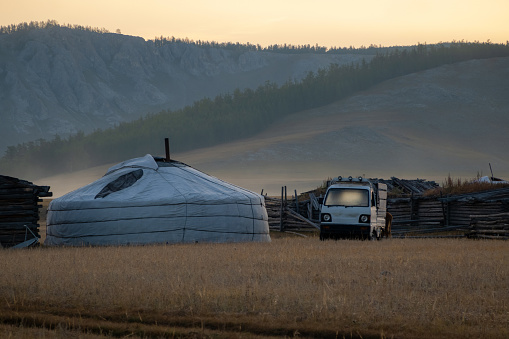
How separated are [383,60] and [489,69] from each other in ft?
87.1

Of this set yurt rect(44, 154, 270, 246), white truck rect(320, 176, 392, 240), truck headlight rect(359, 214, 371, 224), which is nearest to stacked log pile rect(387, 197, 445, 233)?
white truck rect(320, 176, 392, 240)

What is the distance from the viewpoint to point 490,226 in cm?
2894

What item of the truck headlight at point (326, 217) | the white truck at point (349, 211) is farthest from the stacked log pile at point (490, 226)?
the truck headlight at point (326, 217)

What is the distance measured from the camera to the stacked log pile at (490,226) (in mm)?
28312

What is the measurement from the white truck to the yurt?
8.36 feet

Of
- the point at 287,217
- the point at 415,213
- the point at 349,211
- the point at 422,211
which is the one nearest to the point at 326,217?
the point at 349,211

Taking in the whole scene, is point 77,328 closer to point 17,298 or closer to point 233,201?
point 17,298

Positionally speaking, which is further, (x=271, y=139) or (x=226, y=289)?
(x=271, y=139)

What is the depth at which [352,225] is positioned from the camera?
26016 millimetres

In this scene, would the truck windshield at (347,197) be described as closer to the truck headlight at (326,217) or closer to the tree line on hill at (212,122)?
the truck headlight at (326,217)

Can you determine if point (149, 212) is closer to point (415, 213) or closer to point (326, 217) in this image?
point (326, 217)

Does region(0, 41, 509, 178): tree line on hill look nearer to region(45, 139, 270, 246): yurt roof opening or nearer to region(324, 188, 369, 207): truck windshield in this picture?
region(45, 139, 270, 246): yurt roof opening

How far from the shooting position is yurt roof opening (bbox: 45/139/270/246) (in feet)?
82.3

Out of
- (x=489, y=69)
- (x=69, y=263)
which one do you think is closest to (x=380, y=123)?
(x=489, y=69)
